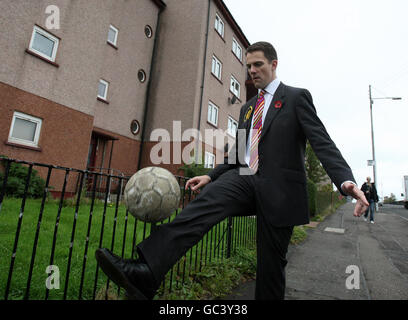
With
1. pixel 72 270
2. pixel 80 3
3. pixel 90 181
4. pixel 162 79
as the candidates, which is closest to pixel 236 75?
pixel 162 79

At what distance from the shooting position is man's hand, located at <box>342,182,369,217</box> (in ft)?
4.96

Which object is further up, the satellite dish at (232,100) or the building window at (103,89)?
the satellite dish at (232,100)

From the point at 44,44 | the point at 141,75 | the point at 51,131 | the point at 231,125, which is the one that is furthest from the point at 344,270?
the point at 231,125

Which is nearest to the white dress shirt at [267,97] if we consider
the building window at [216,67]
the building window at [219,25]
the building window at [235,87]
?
the building window at [216,67]

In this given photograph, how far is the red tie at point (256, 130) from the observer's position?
206 centimetres

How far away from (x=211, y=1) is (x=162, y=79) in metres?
5.58

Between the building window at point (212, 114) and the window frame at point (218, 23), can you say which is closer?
the building window at point (212, 114)

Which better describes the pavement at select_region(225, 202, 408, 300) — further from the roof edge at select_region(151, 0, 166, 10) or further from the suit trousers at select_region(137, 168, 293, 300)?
the roof edge at select_region(151, 0, 166, 10)

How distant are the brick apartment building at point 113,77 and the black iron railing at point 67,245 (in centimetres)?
295

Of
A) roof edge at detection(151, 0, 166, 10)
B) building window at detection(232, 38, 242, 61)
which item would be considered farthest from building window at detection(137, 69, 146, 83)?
building window at detection(232, 38, 242, 61)

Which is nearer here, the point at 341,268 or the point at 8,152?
the point at 341,268

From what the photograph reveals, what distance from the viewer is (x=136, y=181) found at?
1.85m

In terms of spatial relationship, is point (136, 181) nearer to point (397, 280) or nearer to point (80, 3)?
point (397, 280)

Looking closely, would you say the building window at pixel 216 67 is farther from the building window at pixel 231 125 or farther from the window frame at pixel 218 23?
the building window at pixel 231 125
